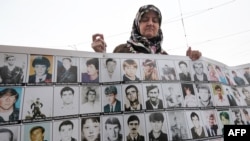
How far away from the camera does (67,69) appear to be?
1.69 feet

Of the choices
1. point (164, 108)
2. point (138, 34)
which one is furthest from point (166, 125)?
point (138, 34)

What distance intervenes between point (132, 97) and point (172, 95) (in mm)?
125

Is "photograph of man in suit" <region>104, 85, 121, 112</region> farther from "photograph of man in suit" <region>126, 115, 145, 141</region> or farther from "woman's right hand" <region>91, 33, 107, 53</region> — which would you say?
"woman's right hand" <region>91, 33, 107, 53</region>

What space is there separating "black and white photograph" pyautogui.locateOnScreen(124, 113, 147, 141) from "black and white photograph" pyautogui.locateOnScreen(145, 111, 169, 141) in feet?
0.05

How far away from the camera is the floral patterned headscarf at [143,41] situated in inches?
32.8

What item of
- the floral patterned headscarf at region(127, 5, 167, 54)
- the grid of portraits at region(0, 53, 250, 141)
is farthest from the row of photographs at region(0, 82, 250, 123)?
the floral patterned headscarf at region(127, 5, 167, 54)

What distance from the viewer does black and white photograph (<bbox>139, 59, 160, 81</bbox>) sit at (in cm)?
57

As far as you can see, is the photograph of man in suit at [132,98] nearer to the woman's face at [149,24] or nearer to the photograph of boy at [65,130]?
the photograph of boy at [65,130]

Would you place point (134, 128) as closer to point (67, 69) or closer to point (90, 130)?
point (90, 130)

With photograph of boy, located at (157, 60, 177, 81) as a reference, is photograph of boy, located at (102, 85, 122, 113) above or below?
below

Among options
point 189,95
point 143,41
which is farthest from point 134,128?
point 143,41

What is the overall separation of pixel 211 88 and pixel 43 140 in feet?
1.76

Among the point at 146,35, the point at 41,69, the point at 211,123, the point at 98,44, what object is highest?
the point at 146,35

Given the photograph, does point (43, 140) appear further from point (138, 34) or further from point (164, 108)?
point (138, 34)
